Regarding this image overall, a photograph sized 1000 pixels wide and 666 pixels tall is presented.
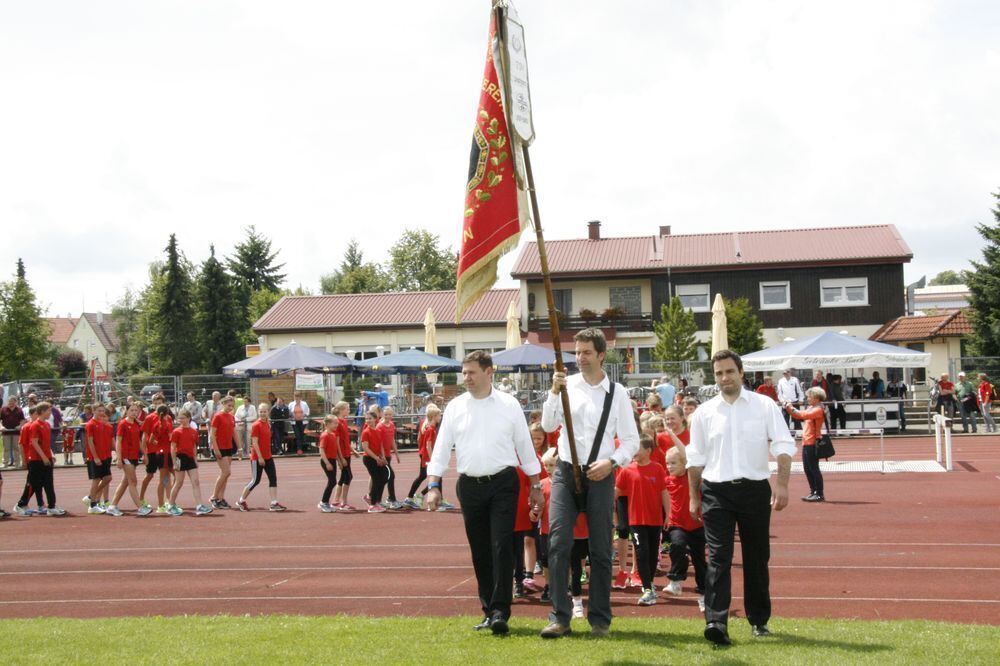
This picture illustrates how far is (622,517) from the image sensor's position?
971 centimetres

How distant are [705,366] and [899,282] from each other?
16.1 metres

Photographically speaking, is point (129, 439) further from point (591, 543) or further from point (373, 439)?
point (591, 543)

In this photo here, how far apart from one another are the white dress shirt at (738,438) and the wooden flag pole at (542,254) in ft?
2.68

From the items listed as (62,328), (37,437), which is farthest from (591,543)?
(62,328)

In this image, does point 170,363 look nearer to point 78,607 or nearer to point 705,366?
point 705,366

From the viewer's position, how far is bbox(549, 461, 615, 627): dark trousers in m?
7.54

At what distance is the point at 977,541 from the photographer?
12.8 m

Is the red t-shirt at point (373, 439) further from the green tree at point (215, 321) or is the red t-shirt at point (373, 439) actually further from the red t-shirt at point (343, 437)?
the green tree at point (215, 321)

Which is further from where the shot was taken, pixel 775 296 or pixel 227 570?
pixel 775 296

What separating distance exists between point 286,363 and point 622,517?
24102 mm

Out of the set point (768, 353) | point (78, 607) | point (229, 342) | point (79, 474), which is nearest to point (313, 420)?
point (79, 474)

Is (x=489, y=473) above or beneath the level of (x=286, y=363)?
beneath

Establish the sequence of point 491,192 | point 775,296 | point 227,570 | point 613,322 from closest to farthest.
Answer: point 491,192
point 227,570
point 775,296
point 613,322

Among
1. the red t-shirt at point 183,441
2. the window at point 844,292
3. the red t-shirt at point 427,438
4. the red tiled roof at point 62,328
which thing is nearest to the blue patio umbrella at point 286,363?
the red t-shirt at point 183,441
